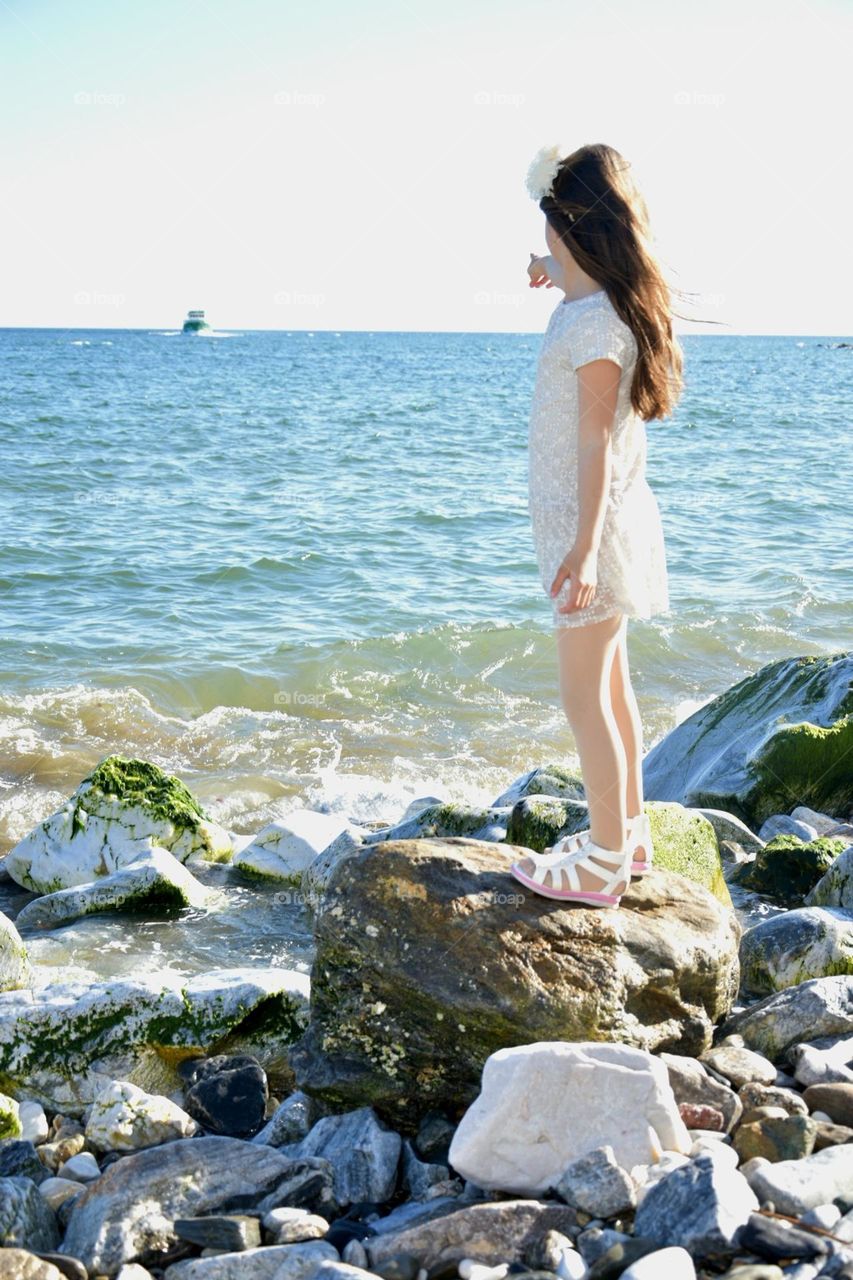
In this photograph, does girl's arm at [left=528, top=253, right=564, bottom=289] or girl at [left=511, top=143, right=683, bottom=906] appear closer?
girl at [left=511, top=143, right=683, bottom=906]

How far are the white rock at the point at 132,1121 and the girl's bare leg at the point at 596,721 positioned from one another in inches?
48.8

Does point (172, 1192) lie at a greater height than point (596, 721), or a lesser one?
lesser

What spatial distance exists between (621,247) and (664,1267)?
2.48 meters

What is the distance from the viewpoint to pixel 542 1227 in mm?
2787

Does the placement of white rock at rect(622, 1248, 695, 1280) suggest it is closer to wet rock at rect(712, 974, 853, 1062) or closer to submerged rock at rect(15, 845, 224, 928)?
wet rock at rect(712, 974, 853, 1062)

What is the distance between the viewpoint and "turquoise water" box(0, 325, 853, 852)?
8.79 metres

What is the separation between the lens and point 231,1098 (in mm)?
3826

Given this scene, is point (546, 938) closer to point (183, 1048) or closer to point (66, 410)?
point (183, 1048)

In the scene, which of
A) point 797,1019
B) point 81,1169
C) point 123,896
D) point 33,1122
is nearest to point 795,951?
point 797,1019

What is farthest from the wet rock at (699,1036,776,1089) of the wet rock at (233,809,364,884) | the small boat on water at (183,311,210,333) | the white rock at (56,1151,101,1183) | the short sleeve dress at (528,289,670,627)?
the small boat on water at (183,311,210,333)

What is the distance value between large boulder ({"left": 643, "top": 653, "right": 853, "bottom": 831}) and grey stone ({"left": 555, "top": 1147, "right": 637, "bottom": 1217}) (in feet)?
13.5

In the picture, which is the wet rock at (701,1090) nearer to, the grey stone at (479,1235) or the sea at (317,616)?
the grey stone at (479,1235)

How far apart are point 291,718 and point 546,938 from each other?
242 inches

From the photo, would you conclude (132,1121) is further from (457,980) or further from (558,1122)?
(558,1122)
